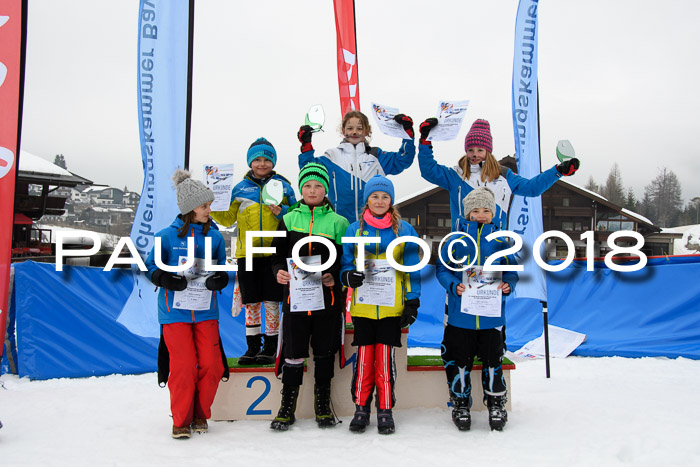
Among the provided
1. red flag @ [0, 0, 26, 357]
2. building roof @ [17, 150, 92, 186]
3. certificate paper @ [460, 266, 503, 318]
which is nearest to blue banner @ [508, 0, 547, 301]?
certificate paper @ [460, 266, 503, 318]

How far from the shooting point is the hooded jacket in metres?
3.33

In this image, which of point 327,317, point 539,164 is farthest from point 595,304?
point 327,317

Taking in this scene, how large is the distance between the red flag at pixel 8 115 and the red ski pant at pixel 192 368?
4.87 feet

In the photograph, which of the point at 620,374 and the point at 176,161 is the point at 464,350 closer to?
the point at 620,374

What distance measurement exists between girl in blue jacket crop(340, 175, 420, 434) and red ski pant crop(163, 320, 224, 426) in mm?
933

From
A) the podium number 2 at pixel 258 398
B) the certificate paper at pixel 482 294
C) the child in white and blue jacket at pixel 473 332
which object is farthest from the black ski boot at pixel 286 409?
the certificate paper at pixel 482 294

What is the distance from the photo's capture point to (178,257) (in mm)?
3410

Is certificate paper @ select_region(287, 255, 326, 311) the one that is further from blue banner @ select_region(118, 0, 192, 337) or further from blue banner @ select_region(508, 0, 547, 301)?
blue banner @ select_region(508, 0, 547, 301)

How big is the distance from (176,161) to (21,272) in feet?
7.16

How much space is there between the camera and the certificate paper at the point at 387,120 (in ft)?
13.2

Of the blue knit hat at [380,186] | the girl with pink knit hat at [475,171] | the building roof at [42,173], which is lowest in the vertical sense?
the blue knit hat at [380,186]

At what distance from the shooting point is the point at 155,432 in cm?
343

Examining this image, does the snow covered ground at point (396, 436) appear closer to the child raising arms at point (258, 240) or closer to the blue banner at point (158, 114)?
the child raising arms at point (258, 240)

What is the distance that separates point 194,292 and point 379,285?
3.92 feet
